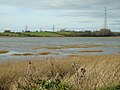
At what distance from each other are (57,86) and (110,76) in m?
4.75

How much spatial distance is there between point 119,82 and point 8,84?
16.1ft

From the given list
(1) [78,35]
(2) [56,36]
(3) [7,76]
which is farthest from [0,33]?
(3) [7,76]

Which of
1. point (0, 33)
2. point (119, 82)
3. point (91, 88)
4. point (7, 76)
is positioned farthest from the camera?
point (0, 33)

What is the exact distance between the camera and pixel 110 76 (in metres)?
10.1

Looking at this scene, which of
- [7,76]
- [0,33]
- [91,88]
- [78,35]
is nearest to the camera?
[91,88]

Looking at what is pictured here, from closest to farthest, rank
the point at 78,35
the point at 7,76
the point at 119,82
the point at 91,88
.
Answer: the point at 91,88 < the point at 119,82 < the point at 7,76 < the point at 78,35

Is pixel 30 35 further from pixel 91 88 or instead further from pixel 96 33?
pixel 91 88

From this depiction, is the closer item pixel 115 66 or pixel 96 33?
pixel 115 66

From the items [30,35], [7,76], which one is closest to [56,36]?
[30,35]

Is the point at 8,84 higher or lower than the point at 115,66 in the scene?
lower

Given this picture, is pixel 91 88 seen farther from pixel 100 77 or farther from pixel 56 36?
pixel 56 36

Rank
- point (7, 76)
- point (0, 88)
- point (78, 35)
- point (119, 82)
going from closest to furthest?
1. point (119, 82)
2. point (0, 88)
3. point (7, 76)
4. point (78, 35)

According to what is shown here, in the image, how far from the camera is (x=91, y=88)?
8164mm

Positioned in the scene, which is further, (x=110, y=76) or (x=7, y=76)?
(x=7, y=76)
